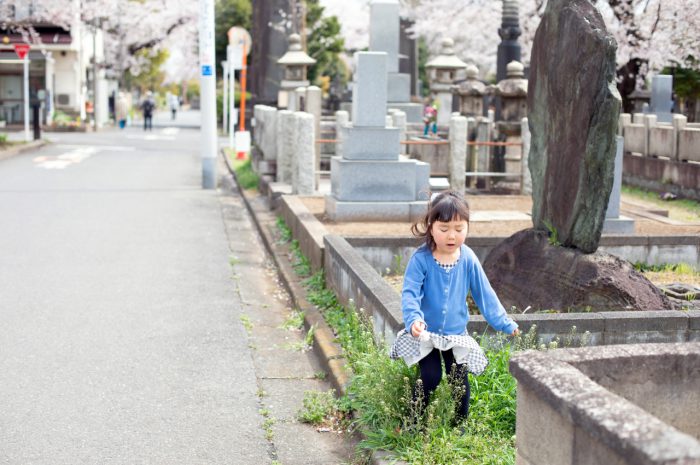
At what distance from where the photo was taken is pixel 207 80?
18812mm

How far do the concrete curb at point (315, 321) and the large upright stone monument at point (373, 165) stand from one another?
3.80ft

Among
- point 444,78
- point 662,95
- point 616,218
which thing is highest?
point 444,78

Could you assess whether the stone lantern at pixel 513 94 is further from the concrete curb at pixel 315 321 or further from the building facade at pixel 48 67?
the building facade at pixel 48 67

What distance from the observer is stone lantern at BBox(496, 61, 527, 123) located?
1862 centimetres

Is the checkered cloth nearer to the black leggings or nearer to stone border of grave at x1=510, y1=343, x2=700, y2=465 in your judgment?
the black leggings

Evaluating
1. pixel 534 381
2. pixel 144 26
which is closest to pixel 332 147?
pixel 534 381

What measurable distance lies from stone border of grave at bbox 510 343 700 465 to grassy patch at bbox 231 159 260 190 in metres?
16.1

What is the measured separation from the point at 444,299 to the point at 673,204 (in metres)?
12.8

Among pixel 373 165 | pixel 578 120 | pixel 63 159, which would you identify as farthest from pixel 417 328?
pixel 63 159

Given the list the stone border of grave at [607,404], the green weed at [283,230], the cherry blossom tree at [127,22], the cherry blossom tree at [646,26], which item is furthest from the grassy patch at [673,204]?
the cherry blossom tree at [127,22]

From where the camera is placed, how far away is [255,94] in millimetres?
31938

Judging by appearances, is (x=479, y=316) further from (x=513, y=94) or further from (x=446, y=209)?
(x=513, y=94)

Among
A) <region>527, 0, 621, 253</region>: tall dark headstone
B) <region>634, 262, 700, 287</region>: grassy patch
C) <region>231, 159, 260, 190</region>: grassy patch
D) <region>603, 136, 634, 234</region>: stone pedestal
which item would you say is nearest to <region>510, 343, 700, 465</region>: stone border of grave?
<region>527, 0, 621, 253</region>: tall dark headstone

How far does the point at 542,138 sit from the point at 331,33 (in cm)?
4663
